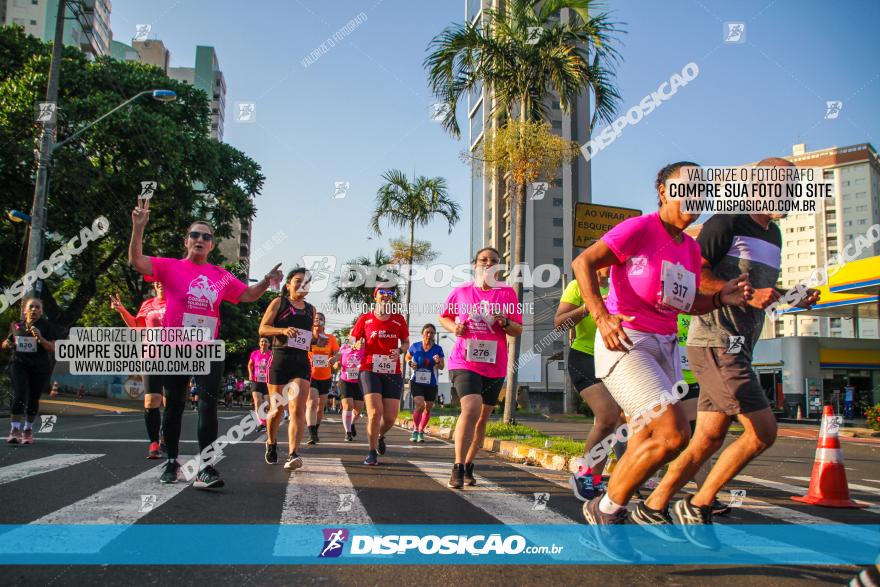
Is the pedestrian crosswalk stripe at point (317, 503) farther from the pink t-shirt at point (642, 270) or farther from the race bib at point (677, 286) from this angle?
the race bib at point (677, 286)

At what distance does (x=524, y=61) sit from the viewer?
48.8 feet

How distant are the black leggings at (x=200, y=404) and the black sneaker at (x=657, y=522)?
11.7 ft

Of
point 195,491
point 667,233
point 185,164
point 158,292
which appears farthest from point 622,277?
point 185,164

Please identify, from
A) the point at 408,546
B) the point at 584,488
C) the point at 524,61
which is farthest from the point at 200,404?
the point at 524,61

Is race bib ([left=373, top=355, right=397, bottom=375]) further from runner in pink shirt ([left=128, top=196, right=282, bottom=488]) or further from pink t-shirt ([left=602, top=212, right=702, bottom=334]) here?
pink t-shirt ([left=602, top=212, right=702, bottom=334])

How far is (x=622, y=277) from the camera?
3832 mm

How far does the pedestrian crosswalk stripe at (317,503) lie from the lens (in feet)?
12.7

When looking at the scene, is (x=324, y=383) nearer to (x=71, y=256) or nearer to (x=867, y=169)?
(x=71, y=256)

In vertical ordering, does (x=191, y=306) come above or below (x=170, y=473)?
above

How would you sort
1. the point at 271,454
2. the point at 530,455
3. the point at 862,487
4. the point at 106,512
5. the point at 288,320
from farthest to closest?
the point at 530,455 → the point at 862,487 → the point at 271,454 → the point at 288,320 → the point at 106,512

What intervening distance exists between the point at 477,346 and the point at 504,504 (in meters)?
1.57

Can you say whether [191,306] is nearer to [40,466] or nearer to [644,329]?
[40,466]

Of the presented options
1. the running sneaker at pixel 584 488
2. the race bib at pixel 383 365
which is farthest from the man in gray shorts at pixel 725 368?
the race bib at pixel 383 365

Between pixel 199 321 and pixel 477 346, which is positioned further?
pixel 477 346
